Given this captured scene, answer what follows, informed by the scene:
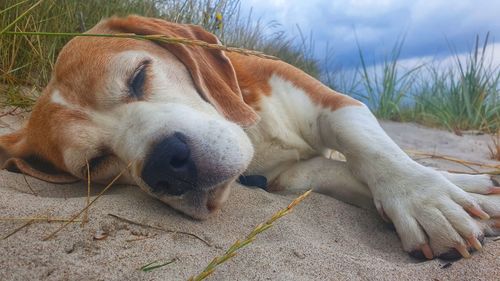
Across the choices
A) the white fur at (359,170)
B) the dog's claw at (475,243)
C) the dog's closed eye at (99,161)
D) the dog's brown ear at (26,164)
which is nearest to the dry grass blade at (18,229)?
the dog's closed eye at (99,161)

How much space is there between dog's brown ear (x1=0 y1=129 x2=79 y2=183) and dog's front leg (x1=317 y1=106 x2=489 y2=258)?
1.30 meters

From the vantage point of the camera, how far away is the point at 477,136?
6.70 m

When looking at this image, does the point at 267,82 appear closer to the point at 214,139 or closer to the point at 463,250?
the point at 214,139

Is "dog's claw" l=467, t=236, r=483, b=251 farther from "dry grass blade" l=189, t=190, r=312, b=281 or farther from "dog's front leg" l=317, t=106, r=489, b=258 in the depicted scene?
"dry grass blade" l=189, t=190, r=312, b=281

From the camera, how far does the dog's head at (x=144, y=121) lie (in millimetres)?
1739

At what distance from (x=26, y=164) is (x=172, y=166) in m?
1.05

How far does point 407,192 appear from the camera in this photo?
1969 mm

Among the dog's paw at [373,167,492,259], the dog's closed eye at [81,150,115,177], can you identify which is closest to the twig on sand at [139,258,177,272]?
the dog's closed eye at [81,150,115,177]

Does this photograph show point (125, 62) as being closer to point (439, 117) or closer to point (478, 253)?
point (478, 253)

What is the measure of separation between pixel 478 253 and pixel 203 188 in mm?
955

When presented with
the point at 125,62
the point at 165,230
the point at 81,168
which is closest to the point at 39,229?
the point at 165,230

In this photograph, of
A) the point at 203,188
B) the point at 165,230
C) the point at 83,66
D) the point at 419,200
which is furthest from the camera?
the point at 83,66

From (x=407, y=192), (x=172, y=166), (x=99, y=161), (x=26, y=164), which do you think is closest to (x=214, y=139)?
(x=172, y=166)

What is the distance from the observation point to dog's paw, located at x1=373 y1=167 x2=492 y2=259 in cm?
176
